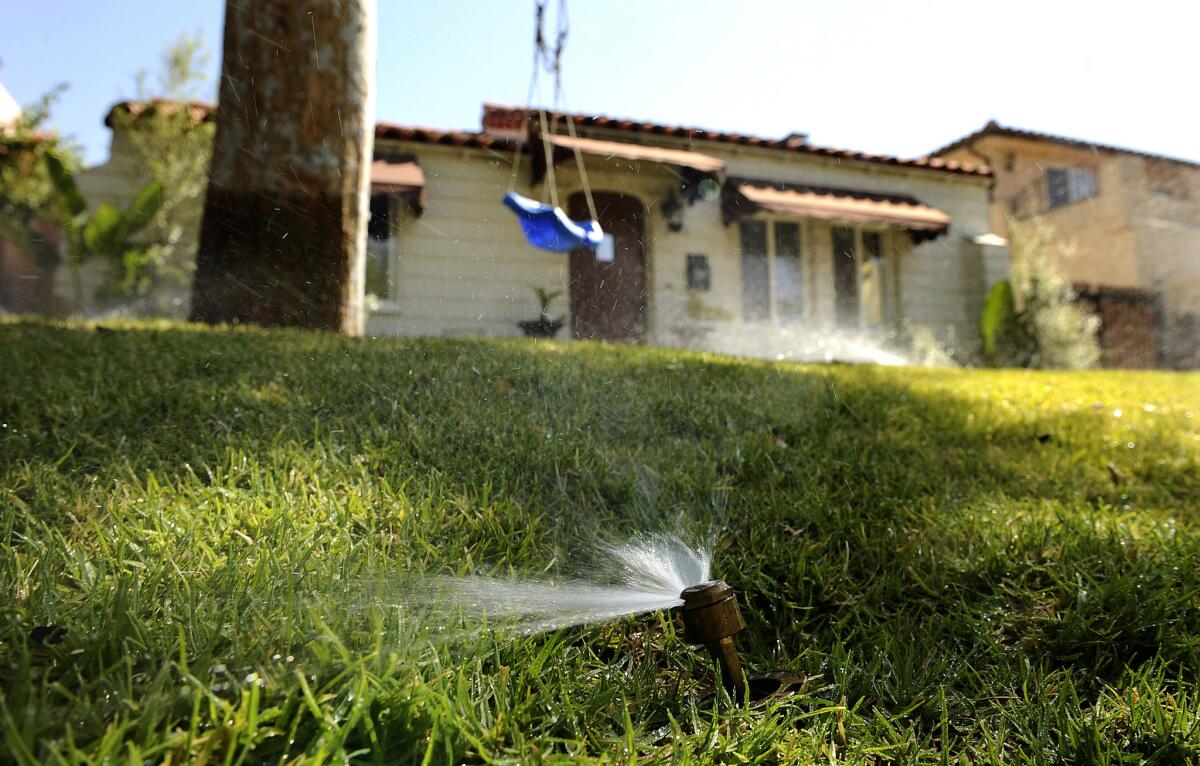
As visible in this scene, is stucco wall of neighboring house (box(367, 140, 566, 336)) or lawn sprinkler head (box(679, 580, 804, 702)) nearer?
lawn sprinkler head (box(679, 580, 804, 702))

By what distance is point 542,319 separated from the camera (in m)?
2.09

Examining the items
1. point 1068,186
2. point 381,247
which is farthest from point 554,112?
point 1068,186

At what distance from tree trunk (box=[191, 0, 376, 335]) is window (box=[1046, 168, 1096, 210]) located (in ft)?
16.5

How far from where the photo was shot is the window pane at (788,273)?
152 inches

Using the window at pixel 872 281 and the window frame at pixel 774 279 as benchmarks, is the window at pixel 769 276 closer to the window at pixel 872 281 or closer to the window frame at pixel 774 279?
the window frame at pixel 774 279

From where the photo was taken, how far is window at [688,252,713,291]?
2646 mm

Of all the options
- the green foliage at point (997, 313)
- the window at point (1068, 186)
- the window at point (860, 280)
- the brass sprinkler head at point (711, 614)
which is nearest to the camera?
the brass sprinkler head at point (711, 614)

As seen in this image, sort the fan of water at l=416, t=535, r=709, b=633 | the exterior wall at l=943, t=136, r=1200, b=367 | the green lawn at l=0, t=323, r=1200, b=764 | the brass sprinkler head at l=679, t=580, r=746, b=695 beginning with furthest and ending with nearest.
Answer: the exterior wall at l=943, t=136, r=1200, b=367, the fan of water at l=416, t=535, r=709, b=633, the brass sprinkler head at l=679, t=580, r=746, b=695, the green lawn at l=0, t=323, r=1200, b=764

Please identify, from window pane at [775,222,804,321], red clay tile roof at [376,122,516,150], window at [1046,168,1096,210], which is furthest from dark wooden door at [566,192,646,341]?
window at [1046,168,1096,210]

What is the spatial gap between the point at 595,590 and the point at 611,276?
117cm

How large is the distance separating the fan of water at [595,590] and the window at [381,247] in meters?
1.20

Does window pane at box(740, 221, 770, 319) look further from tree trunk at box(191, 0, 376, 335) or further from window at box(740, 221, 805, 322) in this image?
tree trunk at box(191, 0, 376, 335)

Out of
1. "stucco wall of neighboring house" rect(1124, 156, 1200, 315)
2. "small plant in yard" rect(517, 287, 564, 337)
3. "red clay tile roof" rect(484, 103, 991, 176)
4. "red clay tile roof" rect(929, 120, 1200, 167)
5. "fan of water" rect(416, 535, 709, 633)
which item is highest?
"stucco wall of neighboring house" rect(1124, 156, 1200, 315)

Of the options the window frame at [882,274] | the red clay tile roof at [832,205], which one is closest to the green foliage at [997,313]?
the red clay tile roof at [832,205]
